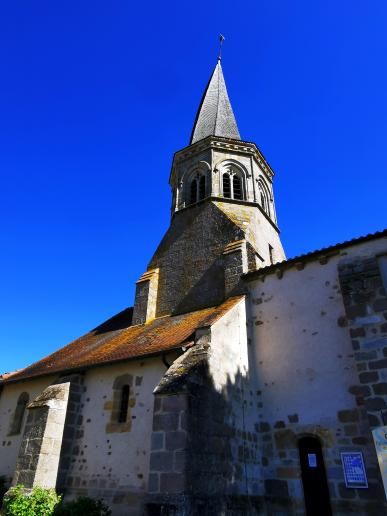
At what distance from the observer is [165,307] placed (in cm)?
1348

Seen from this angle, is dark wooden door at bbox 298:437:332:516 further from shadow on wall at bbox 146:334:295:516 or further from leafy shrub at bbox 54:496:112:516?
leafy shrub at bbox 54:496:112:516

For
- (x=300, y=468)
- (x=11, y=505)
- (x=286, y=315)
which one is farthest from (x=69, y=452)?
(x=286, y=315)

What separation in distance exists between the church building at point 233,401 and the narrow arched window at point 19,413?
0.04m

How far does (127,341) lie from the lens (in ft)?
38.2

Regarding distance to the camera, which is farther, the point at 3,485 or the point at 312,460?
the point at 3,485

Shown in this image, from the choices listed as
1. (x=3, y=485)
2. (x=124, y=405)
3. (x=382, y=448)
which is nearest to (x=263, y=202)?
(x=124, y=405)

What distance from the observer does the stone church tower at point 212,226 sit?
12734 mm

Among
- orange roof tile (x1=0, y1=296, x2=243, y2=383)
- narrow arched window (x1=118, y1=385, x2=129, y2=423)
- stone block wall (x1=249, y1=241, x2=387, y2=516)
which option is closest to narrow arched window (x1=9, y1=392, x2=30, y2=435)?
orange roof tile (x1=0, y1=296, x2=243, y2=383)

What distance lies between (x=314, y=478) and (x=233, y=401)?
2.25m

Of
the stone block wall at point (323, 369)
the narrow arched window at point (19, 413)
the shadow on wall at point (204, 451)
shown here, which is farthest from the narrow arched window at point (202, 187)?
the narrow arched window at point (19, 413)

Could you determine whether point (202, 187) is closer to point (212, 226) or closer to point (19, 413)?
point (212, 226)

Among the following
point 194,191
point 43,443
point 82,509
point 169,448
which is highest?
point 194,191

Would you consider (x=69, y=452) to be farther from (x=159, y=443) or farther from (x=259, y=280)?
(x=259, y=280)

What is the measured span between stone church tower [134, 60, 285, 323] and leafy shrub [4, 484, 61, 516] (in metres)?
5.97
